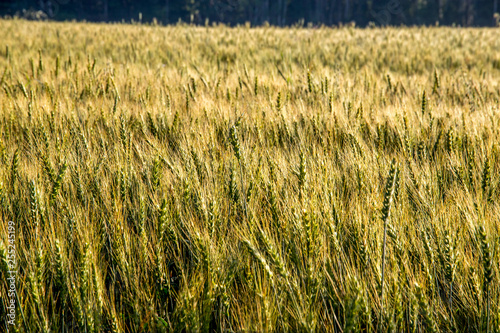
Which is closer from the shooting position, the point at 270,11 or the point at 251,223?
the point at 251,223

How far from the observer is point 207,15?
45594 mm

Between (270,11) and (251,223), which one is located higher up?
(270,11)

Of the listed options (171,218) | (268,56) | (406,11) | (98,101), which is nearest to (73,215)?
(171,218)

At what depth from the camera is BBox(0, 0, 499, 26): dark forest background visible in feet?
116

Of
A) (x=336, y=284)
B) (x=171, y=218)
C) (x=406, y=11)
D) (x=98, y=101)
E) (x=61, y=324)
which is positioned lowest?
(x=61, y=324)

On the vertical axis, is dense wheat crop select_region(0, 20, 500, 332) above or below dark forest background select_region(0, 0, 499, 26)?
below

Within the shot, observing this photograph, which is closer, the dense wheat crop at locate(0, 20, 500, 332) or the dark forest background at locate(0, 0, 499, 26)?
the dense wheat crop at locate(0, 20, 500, 332)

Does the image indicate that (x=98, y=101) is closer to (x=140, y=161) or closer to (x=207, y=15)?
(x=140, y=161)

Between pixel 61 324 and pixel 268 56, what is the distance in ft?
18.4

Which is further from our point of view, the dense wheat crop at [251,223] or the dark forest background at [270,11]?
the dark forest background at [270,11]

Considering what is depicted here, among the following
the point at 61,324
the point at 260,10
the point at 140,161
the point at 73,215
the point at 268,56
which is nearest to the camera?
the point at 61,324

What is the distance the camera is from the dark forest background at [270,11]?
3522 cm

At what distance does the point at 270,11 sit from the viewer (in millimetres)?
46094

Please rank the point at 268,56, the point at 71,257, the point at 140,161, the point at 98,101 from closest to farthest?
the point at 71,257, the point at 140,161, the point at 98,101, the point at 268,56
